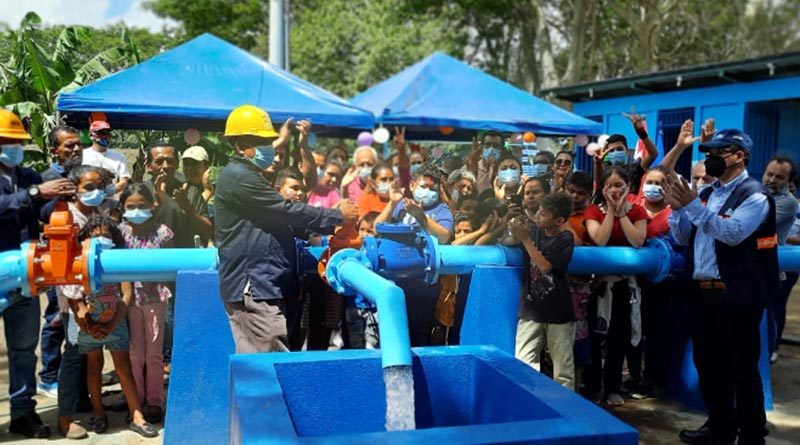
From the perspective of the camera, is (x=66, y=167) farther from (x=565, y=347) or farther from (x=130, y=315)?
(x=565, y=347)

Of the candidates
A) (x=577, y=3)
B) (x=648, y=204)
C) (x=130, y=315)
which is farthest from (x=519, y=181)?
(x=577, y=3)

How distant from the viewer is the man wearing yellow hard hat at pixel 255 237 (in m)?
3.83

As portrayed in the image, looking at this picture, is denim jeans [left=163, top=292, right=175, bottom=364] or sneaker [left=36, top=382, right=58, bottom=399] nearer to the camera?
denim jeans [left=163, top=292, right=175, bottom=364]

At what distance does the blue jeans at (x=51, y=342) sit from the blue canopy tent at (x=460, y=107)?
4909mm

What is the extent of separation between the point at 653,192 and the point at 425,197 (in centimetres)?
149

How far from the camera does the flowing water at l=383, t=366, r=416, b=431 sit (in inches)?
101

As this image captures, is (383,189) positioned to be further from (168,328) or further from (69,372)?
(69,372)

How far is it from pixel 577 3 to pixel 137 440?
17.7 m

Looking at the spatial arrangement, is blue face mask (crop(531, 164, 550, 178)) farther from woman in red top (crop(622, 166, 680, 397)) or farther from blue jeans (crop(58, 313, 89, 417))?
blue jeans (crop(58, 313, 89, 417))

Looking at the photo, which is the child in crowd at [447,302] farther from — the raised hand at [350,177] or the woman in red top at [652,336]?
the raised hand at [350,177]

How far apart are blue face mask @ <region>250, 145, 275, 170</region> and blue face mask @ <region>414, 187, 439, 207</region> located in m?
1.35

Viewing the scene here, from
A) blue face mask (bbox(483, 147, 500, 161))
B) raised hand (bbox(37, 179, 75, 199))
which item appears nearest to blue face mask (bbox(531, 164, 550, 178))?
blue face mask (bbox(483, 147, 500, 161))

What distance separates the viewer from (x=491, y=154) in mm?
7055

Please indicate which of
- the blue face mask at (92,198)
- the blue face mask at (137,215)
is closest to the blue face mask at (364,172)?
the blue face mask at (137,215)
